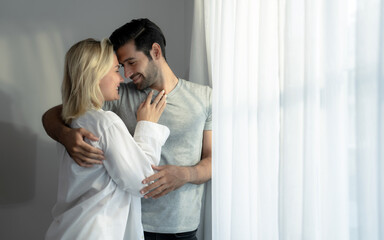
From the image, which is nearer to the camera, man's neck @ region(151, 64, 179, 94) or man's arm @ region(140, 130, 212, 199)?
man's arm @ region(140, 130, 212, 199)

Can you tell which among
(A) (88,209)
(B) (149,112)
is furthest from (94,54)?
(A) (88,209)

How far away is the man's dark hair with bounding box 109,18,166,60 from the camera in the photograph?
1.77 meters

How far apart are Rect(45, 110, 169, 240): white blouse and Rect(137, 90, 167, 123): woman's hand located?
0.08 metres

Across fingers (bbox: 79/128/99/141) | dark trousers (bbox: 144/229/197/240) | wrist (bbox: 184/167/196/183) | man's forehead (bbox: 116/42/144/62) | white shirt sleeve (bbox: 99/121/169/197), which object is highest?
man's forehead (bbox: 116/42/144/62)

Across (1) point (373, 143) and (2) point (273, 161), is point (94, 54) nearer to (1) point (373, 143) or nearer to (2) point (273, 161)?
(2) point (273, 161)

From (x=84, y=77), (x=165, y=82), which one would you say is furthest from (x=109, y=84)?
(x=165, y=82)

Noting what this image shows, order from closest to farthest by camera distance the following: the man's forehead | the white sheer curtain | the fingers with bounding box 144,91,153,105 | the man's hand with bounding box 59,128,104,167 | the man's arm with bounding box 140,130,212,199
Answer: the white sheer curtain → the man's hand with bounding box 59,128,104,167 → the man's arm with bounding box 140,130,212,199 → the fingers with bounding box 144,91,153,105 → the man's forehead

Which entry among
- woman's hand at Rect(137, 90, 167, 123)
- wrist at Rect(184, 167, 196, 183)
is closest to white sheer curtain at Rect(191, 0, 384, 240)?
wrist at Rect(184, 167, 196, 183)

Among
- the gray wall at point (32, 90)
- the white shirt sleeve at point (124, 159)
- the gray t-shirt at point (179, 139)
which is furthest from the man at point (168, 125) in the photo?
the gray wall at point (32, 90)

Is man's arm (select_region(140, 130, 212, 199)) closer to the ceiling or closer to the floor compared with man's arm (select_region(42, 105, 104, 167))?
closer to the floor

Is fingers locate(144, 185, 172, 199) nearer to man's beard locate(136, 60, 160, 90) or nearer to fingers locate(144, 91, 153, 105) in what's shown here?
fingers locate(144, 91, 153, 105)

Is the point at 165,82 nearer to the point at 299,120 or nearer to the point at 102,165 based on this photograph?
the point at 102,165

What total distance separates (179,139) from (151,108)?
197 mm

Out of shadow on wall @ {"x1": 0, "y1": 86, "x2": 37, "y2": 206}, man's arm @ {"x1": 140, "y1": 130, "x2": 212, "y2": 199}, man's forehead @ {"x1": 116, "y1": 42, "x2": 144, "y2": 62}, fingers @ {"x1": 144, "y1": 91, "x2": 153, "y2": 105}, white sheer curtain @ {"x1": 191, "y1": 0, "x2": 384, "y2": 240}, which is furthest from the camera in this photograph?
shadow on wall @ {"x1": 0, "y1": 86, "x2": 37, "y2": 206}
